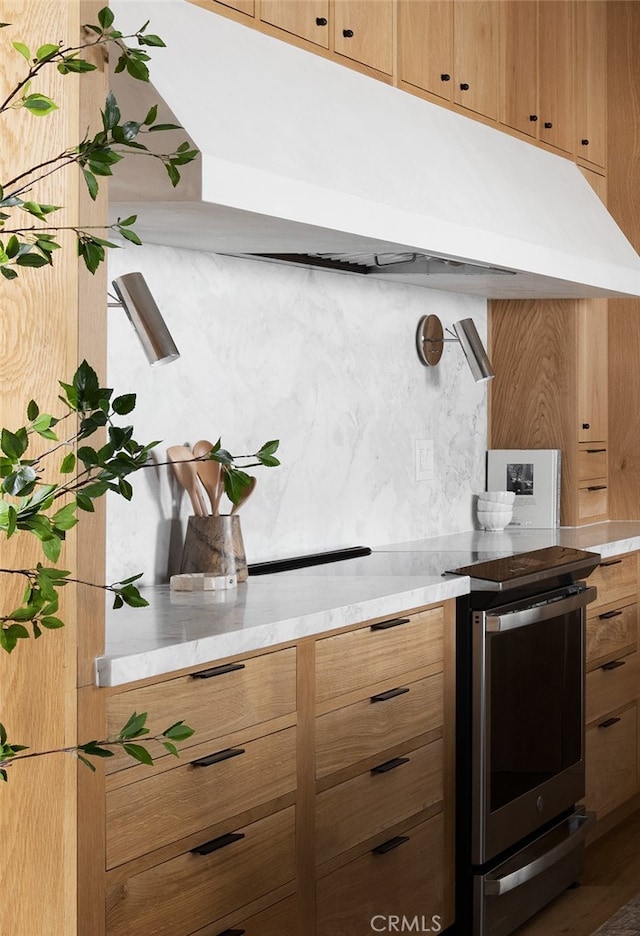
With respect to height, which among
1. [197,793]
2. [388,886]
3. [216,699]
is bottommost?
[388,886]

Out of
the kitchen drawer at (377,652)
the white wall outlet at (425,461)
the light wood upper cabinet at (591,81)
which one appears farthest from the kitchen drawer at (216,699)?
the light wood upper cabinet at (591,81)

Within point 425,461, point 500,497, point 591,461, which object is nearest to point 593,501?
point 591,461

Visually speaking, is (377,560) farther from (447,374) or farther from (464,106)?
(464,106)

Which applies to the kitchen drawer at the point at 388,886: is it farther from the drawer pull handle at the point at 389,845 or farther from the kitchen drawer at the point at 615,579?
the kitchen drawer at the point at 615,579

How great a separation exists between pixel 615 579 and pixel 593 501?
23.8 inches

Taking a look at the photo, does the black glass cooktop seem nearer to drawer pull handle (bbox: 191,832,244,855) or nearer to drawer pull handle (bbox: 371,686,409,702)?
drawer pull handle (bbox: 371,686,409,702)

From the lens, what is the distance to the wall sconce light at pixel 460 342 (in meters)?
3.71

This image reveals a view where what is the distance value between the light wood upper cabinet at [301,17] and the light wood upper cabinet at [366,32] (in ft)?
0.17

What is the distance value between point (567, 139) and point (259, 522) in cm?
190

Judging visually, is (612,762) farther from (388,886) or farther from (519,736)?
(388,886)

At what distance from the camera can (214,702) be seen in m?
2.03

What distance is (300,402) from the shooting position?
3215 mm

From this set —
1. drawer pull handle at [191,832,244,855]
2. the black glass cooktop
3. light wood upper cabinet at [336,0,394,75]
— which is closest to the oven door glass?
the black glass cooktop

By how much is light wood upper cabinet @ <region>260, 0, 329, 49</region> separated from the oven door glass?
149cm
